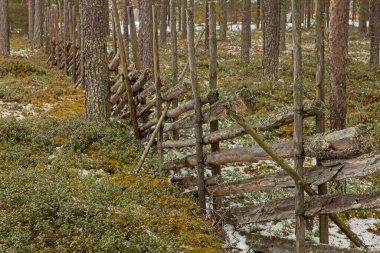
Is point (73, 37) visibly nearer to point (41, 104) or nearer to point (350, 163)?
point (41, 104)

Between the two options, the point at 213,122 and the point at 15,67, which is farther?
the point at 15,67

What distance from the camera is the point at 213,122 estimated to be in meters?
6.34

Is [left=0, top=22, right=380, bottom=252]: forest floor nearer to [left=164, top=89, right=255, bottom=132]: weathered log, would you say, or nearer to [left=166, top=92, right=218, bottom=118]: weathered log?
[left=166, top=92, right=218, bottom=118]: weathered log

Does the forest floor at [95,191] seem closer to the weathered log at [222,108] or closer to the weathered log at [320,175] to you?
the weathered log at [320,175]

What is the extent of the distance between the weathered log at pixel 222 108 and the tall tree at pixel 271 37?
883cm

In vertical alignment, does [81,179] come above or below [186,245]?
above

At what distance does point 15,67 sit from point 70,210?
43.3 feet

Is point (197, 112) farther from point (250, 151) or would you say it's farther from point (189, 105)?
point (250, 151)

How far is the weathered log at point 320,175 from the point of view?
3857 millimetres

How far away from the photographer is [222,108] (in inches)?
228

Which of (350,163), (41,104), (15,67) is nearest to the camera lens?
(350,163)

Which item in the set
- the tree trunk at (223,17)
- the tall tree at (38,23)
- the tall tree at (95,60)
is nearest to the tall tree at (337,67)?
the tall tree at (95,60)

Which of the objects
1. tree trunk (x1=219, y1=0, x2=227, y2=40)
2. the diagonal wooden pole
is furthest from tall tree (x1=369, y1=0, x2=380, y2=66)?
the diagonal wooden pole

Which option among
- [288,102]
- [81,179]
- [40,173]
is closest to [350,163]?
[81,179]
